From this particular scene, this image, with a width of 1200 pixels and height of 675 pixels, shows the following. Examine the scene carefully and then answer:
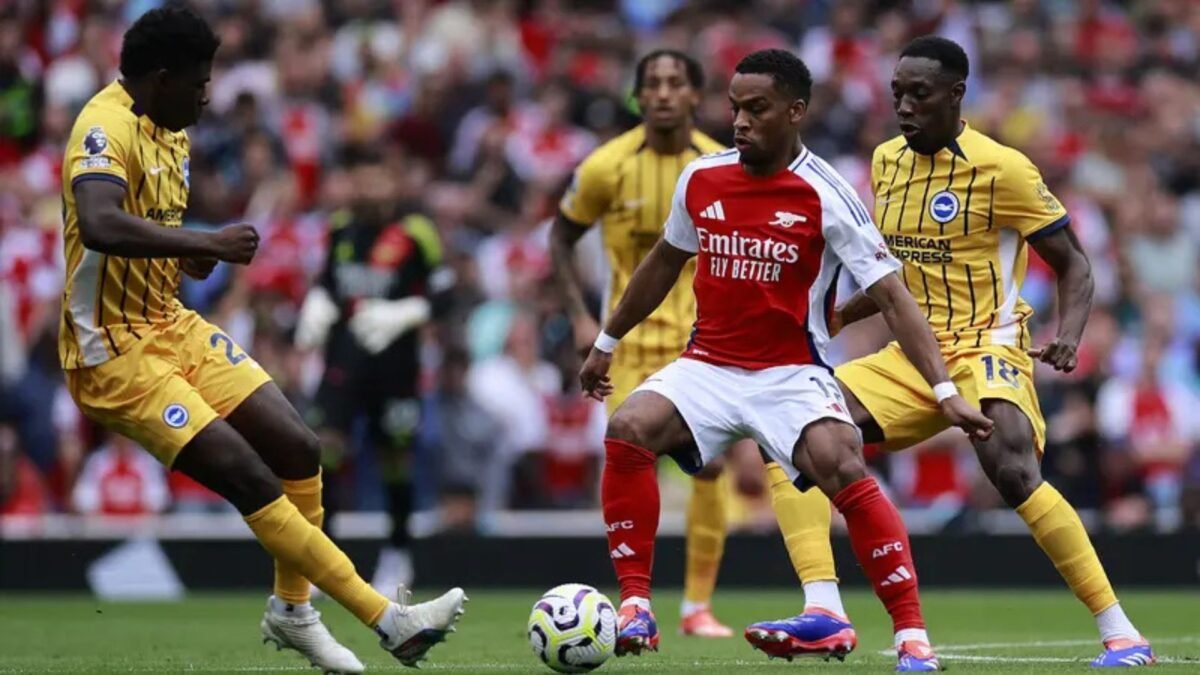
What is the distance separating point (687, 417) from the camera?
28.2ft

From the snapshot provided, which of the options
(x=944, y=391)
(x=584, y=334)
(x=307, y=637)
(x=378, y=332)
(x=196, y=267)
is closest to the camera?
(x=944, y=391)

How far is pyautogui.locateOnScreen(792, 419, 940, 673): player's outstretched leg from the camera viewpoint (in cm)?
834

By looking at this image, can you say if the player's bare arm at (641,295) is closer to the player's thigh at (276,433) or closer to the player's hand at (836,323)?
the player's hand at (836,323)

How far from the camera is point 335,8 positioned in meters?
21.0

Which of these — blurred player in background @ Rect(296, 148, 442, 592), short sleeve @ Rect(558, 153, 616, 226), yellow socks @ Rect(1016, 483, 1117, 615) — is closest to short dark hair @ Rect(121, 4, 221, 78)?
short sleeve @ Rect(558, 153, 616, 226)

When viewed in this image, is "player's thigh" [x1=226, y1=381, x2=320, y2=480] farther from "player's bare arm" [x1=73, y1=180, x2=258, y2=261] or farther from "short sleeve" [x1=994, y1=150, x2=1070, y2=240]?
"short sleeve" [x1=994, y1=150, x2=1070, y2=240]

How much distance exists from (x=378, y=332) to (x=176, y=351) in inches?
213

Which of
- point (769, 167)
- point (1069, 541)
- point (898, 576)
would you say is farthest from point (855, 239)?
point (1069, 541)

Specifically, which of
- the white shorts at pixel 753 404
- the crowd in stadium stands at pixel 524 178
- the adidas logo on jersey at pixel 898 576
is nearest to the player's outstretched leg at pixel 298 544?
the white shorts at pixel 753 404

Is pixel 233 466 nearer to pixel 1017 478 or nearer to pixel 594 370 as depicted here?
pixel 594 370

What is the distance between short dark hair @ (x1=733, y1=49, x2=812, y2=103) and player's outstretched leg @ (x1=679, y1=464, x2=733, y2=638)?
314cm

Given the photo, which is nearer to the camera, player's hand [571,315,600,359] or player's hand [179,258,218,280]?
player's hand [179,258,218,280]

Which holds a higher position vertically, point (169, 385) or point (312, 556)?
point (169, 385)

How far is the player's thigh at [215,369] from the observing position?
873cm
